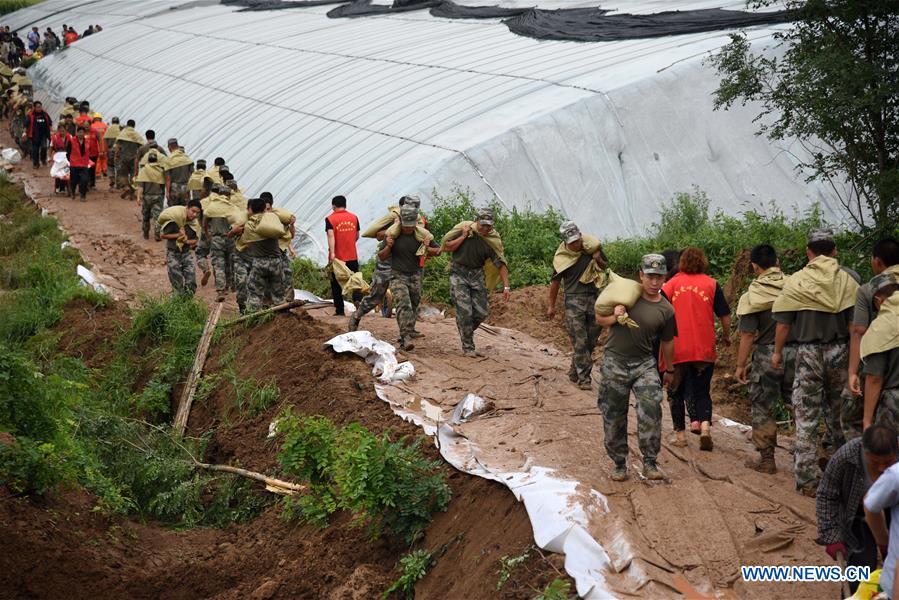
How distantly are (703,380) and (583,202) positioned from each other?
800cm

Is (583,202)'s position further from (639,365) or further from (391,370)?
(639,365)

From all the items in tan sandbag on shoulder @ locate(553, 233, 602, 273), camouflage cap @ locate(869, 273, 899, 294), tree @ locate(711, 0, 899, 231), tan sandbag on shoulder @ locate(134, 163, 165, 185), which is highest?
tree @ locate(711, 0, 899, 231)

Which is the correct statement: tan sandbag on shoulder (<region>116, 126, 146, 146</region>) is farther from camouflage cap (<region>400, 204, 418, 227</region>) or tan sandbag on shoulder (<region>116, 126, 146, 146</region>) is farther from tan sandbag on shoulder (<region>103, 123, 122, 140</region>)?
camouflage cap (<region>400, 204, 418, 227</region>)

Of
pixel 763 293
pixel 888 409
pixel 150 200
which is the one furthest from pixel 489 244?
pixel 150 200

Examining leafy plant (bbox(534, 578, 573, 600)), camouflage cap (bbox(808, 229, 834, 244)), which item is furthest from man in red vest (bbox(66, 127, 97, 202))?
leafy plant (bbox(534, 578, 573, 600))

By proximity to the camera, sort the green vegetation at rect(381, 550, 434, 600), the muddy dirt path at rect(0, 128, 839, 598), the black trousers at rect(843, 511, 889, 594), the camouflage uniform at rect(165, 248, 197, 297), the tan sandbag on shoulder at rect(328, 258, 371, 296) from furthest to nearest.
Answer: the camouflage uniform at rect(165, 248, 197, 297) < the tan sandbag on shoulder at rect(328, 258, 371, 296) < the green vegetation at rect(381, 550, 434, 600) < the muddy dirt path at rect(0, 128, 839, 598) < the black trousers at rect(843, 511, 889, 594)

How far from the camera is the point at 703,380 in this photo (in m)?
9.37

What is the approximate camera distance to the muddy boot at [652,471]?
793cm

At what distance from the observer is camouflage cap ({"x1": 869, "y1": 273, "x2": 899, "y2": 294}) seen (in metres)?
7.18

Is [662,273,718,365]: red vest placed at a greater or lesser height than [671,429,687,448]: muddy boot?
greater

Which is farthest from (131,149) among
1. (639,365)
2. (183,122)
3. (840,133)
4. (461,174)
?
(639,365)

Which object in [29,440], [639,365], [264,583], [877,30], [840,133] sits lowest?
[264,583]

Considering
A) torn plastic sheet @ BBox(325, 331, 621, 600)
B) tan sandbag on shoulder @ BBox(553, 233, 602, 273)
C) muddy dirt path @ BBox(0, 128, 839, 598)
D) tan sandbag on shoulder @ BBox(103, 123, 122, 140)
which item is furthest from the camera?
tan sandbag on shoulder @ BBox(103, 123, 122, 140)

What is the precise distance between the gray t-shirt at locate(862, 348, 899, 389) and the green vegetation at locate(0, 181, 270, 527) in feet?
19.0
